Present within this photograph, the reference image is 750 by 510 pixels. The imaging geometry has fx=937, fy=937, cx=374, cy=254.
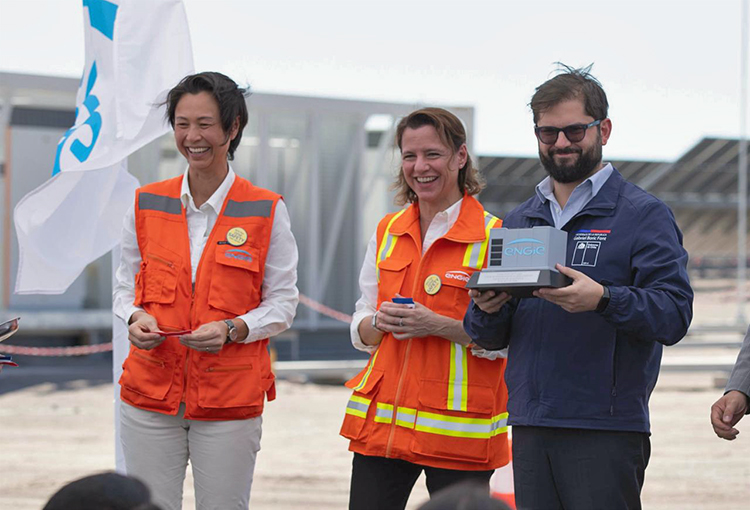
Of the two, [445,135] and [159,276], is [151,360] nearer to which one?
[159,276]

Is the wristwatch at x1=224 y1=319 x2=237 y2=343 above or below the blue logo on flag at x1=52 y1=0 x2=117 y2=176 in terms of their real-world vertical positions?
below

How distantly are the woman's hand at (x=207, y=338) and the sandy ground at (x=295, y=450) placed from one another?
10.7 ft

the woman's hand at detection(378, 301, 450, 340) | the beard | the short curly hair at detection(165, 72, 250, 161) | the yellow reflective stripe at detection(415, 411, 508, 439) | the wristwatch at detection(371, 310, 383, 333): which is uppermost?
the short curly hair at detection(165, 72, 250, 161)

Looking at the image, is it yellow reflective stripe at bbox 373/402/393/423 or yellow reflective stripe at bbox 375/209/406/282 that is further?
yellow reflective stripe at bbox 375/209/406/282

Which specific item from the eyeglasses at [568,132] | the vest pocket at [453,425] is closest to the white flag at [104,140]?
the vest pocket at [453,425]

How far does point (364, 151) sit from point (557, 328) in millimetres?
14348

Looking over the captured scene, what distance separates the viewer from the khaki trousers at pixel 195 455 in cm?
333

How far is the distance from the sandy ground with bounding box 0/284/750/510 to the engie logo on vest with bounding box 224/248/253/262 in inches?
128

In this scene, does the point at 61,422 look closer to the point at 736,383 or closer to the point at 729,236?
the point at 736,383

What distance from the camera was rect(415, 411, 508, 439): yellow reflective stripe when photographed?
10.7 feet

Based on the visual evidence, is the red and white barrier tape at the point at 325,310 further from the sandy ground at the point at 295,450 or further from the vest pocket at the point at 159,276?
the vest pocket at the point at 159,276

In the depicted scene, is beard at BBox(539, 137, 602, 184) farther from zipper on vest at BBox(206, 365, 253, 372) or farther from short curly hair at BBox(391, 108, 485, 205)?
zipper on vest at BBox(206, 365, 253, 372)

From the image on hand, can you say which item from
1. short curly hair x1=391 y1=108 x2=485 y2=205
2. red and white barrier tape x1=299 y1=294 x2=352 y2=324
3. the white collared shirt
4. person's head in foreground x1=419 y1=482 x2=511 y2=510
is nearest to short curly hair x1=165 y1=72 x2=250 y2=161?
the white collared shirt

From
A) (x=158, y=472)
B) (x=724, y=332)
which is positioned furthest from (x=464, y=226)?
(x=724, y=332)
